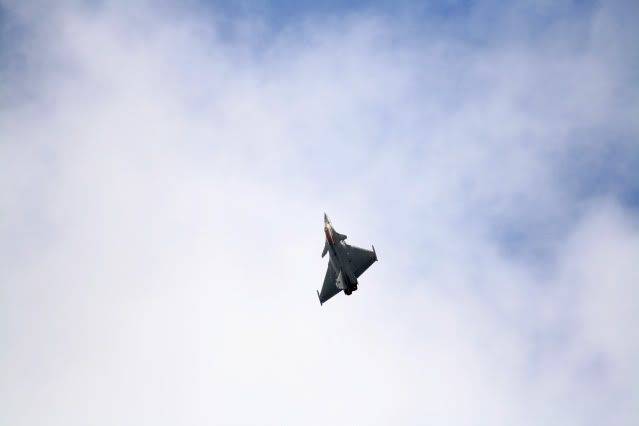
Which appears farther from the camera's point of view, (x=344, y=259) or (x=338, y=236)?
(x=344, y=259)

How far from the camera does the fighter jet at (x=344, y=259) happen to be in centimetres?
5078

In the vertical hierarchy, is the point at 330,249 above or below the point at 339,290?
above

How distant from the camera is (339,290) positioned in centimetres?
5241

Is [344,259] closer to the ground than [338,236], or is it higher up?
closer to the ground

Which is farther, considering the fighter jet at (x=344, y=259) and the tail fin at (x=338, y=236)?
the fighter jet at (x=344, y=259)

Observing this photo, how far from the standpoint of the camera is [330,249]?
168 feet

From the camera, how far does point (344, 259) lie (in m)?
51.0

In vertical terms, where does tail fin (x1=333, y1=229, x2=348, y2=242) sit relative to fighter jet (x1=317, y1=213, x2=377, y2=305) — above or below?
above

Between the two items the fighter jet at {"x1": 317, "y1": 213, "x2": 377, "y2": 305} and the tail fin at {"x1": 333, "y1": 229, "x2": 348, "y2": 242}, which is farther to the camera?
the fighter jet at {"x1": 317, "y1": 213, "x2": 377, "y2": 305}

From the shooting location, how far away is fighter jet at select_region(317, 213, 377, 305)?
167 ft

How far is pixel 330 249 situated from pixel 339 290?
6284 millimetres

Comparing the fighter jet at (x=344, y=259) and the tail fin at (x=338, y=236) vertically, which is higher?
the tail fin at (x=338, y=236)

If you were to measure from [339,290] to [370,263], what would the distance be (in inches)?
233

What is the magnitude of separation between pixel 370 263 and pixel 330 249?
609 cm
